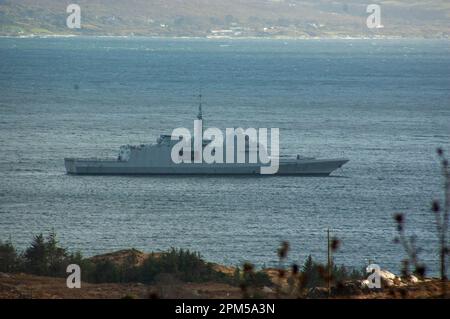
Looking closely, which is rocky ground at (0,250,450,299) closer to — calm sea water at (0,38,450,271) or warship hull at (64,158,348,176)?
calm sea water at (0,38,450,271)

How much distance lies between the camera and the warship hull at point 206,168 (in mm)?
59406

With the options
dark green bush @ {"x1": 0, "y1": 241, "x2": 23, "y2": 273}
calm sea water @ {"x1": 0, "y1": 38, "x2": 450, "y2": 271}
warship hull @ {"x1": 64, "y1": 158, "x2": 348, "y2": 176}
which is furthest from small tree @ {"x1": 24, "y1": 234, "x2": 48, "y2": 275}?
warship hull @ {"x1": 64, "y1": 158, "x2": 348, "y2": 176}

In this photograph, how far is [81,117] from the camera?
292 ft

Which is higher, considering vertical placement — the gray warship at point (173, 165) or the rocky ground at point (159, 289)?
the gray warship at point (173, 165)

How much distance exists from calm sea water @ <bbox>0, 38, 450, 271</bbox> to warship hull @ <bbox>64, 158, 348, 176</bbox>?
783 millimetres

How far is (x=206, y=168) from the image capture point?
60.0 m

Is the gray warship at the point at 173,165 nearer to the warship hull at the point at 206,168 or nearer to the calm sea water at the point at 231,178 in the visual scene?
the warship hull at the point at 206,168

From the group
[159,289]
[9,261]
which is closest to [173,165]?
[9,261]

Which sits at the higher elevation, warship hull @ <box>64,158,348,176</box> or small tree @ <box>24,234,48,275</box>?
warship hull @ <box>64,158,348,176</box>

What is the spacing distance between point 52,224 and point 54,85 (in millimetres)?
91412

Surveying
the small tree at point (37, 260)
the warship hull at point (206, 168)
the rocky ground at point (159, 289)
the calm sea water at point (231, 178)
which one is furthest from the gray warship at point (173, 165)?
the rocky ground at point (159, 289)

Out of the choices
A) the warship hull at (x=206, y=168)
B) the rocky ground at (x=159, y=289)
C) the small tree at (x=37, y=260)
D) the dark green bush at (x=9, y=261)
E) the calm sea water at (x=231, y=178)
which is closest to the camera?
the rocky ground at (x=159, y=289)

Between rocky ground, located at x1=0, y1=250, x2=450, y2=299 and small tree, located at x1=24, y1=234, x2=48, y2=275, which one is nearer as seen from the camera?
rocky ground, located at x1=0, y1=250, x2=450, y2=299

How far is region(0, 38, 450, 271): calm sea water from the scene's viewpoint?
39.9m
